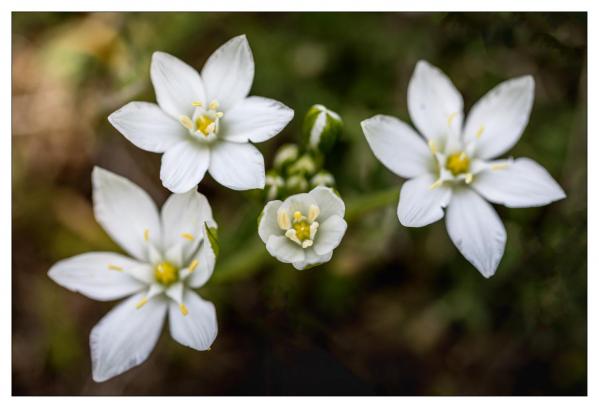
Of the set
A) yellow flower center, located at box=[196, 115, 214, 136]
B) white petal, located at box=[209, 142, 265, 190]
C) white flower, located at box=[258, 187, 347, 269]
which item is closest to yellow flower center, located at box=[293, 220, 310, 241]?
white flower, located at box=[258, 187, 347, 269]

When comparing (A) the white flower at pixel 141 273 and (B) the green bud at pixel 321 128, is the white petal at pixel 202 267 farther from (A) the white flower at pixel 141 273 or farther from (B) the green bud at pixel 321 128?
(B) the green bud at pixel 321 128

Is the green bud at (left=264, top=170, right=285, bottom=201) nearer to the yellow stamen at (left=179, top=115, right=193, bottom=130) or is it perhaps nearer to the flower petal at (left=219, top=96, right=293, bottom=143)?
the flower petal at (left=219, top=96, right=293, bottom=143)

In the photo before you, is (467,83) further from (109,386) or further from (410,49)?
(109,386)

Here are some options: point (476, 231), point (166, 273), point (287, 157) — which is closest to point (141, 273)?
point (166, 273)

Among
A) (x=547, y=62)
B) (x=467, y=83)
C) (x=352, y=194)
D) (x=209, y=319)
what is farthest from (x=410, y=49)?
(x=209, y=319)

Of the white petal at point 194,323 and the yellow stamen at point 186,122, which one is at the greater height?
the yellow stamen at point 186,122

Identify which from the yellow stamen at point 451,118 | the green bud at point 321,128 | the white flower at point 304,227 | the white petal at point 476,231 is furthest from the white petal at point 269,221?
the yellow stamen at point 451,118

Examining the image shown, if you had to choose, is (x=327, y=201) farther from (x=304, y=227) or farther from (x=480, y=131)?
(x=480, y=131)
